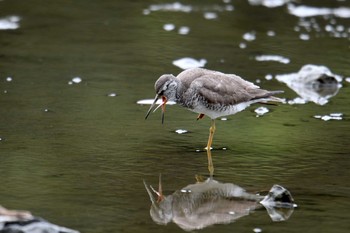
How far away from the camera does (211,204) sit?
756cm

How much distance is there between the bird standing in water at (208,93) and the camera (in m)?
9.02

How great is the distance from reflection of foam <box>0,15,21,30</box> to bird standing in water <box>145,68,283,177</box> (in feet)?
19.9

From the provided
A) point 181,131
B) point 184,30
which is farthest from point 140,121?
point 184,30

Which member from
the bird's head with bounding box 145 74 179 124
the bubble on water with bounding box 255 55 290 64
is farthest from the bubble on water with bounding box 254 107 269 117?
the bubble on water with bounding box 255 55 290 64

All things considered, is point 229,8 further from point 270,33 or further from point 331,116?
point 331,116

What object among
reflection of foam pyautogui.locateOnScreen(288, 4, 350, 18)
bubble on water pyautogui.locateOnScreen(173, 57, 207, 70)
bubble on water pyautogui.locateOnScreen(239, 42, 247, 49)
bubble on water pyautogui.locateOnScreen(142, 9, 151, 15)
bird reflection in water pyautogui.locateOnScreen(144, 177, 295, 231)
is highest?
bird reflection in water pyautogui.locateOnScreen(144, 177, 295, 231)

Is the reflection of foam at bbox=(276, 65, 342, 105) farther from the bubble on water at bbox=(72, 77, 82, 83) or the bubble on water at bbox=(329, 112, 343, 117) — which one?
the bubble on water at bbox=(72, 77, 82, 83)

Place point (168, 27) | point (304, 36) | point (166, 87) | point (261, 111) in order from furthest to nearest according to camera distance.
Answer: point (168, 27) → point (304, 36) → point (261, 111) → point (166, 87)

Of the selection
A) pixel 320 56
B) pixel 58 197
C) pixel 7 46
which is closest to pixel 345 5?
pixel 320 56

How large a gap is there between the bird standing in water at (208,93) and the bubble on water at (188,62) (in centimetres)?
319

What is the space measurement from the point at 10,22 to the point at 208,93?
688 cm

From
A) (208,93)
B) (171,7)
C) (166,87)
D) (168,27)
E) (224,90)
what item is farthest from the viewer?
(171,7)

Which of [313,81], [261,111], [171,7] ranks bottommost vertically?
[171,7]

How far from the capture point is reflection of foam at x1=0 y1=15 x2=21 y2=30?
14584 mm
